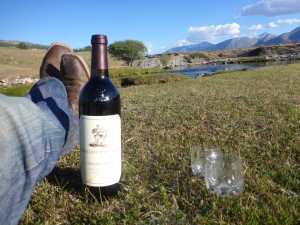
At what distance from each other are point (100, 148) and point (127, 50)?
9624 centimetres

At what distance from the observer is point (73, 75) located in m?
3.34

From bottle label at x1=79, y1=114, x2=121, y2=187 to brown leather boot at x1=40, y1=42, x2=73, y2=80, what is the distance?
2414 mm

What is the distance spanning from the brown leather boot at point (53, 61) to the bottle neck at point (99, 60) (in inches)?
90.9

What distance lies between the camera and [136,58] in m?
101

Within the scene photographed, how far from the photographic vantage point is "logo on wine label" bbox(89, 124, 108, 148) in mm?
1649

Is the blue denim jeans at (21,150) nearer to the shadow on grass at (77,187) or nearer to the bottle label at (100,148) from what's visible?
the bottle label at (100,148)

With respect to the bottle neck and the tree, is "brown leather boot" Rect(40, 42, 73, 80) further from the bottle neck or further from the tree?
the tree

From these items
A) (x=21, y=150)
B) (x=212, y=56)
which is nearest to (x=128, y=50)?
→ (x=212, y=56)

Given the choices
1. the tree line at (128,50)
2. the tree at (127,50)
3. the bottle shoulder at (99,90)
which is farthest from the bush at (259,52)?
the bottle shoulder at (99,90)

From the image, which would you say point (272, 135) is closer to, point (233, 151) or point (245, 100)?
point (233, 151)

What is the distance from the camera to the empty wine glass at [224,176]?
190 centimetres

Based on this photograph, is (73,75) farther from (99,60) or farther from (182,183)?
(182,183)

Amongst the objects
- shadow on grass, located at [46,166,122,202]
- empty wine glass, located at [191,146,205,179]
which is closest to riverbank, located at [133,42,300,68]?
shadow on grass, located at [46,166,122,202]

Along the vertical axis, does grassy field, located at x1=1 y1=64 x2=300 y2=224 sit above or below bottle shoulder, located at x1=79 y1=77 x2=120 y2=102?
below
